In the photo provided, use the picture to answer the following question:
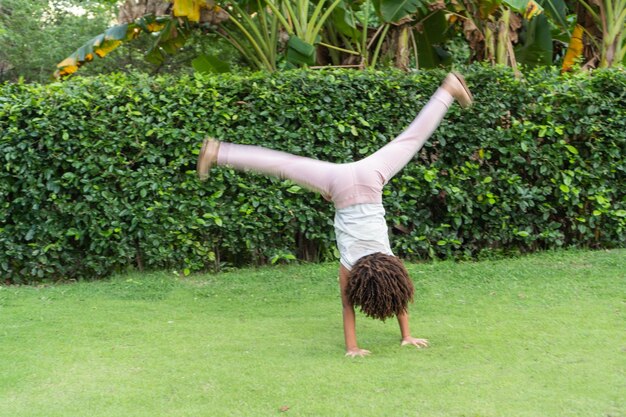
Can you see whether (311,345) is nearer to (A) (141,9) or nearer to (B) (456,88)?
(B) (456,88)

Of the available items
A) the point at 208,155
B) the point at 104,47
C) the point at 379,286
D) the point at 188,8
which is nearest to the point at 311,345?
the point at 379,286

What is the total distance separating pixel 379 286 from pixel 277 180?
341cm

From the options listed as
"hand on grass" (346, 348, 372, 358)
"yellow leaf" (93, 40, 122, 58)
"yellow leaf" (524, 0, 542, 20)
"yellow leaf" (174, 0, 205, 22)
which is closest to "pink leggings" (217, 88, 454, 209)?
"hand on grass" (346, 348, 372, 358)

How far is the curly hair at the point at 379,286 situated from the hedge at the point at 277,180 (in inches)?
124

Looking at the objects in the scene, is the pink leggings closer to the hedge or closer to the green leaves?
the hedge

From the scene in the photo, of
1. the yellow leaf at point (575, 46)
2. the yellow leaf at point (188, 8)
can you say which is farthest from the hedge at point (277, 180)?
the yellow leaf at point (575, 46)

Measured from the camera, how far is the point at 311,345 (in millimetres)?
5781

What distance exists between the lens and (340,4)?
10000mm

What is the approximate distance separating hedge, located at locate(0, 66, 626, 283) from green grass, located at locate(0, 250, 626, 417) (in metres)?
0.45

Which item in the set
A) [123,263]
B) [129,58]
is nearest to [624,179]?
[123,263]

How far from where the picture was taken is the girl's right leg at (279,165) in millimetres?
5293

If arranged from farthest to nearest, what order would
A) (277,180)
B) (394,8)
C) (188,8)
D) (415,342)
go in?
1. (188,8)
2. (394,8)
3. (277,180)
4. (415,342)

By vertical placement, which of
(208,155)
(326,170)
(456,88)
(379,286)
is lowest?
(379,286)

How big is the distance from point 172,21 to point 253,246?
13.5 feet
